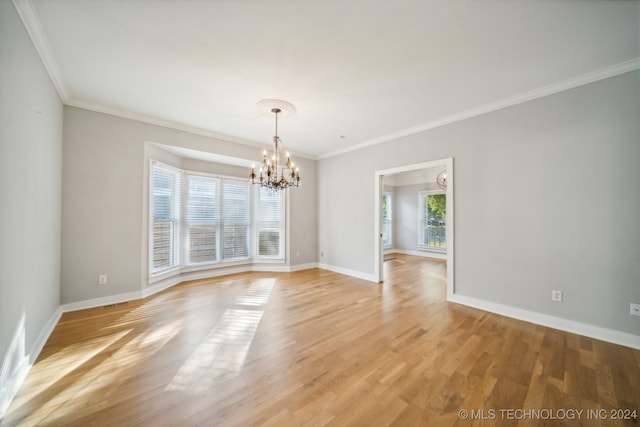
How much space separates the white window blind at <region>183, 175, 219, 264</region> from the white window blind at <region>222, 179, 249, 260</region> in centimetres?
19

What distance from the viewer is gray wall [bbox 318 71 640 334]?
8.10ft


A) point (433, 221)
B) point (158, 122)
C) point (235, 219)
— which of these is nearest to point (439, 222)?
point (433, 221)

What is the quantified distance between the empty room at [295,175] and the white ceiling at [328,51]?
0.08ft

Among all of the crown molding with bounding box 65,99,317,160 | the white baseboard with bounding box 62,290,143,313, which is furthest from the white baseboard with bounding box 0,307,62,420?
the crown molding with bounding box 65,99,317,160

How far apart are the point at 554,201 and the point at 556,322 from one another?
1.46 m

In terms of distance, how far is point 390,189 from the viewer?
8852 mm

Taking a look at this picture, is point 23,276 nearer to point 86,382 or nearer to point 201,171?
point 86,382

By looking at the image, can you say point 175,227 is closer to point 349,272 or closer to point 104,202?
point 104,202

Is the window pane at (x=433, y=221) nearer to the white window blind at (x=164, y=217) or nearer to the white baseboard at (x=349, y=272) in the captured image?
the white baseboard at (x=349, y=272)

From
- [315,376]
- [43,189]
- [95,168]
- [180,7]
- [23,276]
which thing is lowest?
[315,376]

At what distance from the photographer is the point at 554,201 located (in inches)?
112

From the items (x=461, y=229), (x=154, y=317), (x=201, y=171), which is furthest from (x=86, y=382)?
(x=461, y=229)

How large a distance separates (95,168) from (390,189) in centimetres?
808

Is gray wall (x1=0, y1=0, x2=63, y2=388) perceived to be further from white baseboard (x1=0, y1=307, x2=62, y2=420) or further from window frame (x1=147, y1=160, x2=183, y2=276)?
window frame (x1=147, y1=160, x2=183, y2=276)
